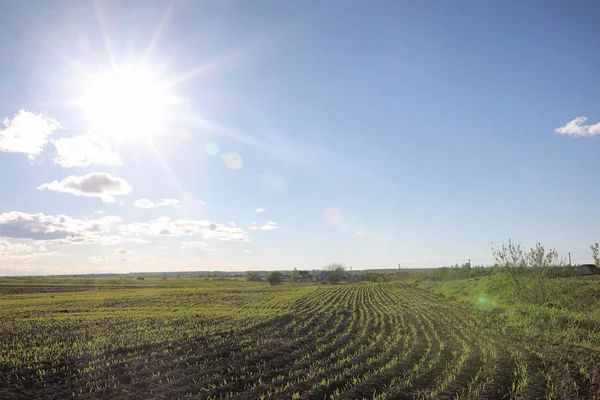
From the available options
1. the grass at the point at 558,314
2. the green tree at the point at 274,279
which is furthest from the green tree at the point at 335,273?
the grass at the point at 558,314

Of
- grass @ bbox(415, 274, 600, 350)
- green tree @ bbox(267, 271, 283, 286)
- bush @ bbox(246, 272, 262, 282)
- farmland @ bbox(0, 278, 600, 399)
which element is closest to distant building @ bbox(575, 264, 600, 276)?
grass @ bbox(415, 274, 600, 350)

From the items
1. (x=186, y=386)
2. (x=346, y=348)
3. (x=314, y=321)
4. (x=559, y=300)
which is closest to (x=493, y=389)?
(x=346, y=348)

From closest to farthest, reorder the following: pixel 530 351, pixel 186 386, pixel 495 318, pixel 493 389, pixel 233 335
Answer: pixel 493 389 < pixel 186 386 < pixel 530 351 < pixel 233 335 < pixel 495 318

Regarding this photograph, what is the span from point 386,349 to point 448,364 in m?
2.89

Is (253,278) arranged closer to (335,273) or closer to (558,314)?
(335,273)

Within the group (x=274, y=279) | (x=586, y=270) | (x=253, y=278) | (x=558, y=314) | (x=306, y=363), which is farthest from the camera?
(x=253, y=278)

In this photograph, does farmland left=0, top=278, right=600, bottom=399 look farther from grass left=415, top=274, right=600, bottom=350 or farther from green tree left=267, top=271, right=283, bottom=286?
green tree left=267, top=271, right=283, bottom=286

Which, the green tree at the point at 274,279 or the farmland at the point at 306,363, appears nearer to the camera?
the farmland at the point at 306,363

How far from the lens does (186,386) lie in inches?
409

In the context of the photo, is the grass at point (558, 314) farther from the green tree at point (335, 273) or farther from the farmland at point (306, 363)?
the green tree at point (335, 273)

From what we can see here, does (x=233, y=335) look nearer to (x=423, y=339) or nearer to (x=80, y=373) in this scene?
(x=80, y=373)

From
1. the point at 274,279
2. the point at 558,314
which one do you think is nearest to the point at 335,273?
the point at 274,279

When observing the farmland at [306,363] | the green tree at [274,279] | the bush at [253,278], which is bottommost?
the bush at [253,278]

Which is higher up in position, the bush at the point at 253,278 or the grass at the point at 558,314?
the grass at the point at 558,314
